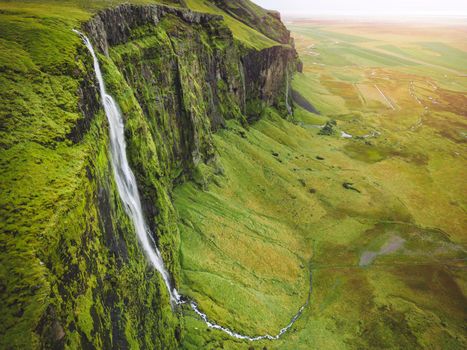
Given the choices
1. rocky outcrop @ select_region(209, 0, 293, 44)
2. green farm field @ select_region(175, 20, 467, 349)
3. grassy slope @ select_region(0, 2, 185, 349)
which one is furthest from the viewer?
rocky outcrop @ select_region(209, 0, 293, 44)

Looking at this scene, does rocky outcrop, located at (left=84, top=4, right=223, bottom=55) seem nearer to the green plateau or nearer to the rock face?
the rock face

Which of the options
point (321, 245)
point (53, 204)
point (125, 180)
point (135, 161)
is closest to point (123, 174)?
point (125, 180)

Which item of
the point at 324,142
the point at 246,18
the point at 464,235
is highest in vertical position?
the point at 246,18

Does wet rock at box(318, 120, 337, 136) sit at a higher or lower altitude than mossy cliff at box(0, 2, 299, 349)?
lower

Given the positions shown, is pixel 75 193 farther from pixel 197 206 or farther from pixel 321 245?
pixel 321 245

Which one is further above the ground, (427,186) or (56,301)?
(56,301)

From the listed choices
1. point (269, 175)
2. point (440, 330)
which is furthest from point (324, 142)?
point (440, 330)

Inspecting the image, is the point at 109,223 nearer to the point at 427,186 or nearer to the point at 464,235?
the point at 464,235

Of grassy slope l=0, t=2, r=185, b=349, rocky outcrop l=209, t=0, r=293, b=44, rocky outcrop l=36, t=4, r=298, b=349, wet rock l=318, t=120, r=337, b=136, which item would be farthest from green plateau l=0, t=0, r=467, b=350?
rocky outcrop l=209, t=0, r=293, b=44
